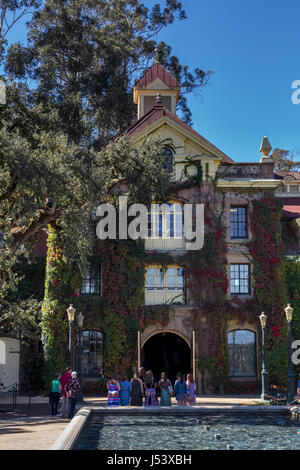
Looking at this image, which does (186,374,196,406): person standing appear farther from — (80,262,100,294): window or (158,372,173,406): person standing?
(80,262,100,294): window

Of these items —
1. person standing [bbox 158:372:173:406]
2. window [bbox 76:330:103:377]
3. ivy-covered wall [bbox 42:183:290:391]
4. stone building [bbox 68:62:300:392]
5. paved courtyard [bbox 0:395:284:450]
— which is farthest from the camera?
stone building [bbox 68:62:300:392]

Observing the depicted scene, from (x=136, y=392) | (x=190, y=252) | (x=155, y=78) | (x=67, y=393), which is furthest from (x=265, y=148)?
(x=67, y=393)

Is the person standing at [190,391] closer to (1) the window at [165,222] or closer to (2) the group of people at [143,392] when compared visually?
(2) the group of people at [143,392]

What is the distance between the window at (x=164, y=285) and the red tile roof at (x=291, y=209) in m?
7.65

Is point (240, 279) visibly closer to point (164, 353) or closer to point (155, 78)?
point (164, 353)

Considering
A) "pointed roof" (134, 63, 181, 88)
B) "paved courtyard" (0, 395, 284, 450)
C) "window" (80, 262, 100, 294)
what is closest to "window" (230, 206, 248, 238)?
"window" (80, 262, 100, 294)

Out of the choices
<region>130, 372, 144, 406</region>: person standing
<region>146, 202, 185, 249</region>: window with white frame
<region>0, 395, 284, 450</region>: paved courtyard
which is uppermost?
<region>146, 202, 185, 249</region>: window with white frame

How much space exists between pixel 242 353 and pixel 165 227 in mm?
7521

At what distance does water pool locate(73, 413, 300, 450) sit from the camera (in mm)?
12586

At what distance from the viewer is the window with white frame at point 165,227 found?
29.2 metres

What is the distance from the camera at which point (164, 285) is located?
29.0m

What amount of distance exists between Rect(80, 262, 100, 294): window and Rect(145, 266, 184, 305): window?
257 centimetres

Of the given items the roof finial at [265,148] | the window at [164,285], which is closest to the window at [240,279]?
the window at [164,285]

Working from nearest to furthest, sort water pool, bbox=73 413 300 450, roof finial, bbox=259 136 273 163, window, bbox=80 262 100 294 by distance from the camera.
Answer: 1. water pool, bbox=73 413 300 450
2. window, bbox=80 262 100 294
3. roof finial, bbox=259 136 273 163
